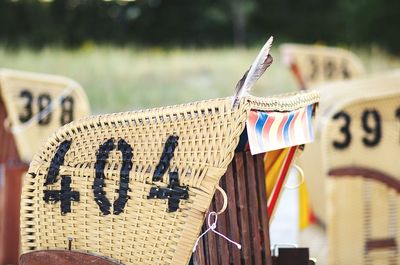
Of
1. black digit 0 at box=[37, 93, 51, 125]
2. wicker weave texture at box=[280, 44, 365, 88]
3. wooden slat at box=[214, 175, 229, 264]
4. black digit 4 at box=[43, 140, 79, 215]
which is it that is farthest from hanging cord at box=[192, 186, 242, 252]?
wicker weave texture at box=[280, 44, 365, 88]

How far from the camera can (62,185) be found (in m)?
2.58

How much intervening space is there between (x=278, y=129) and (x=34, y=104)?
2.81m

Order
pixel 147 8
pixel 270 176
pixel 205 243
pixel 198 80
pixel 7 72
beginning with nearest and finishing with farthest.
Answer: pixel 205 243 → pixel 270 176 → pixel 7 72 → pixel 198 80 → pixel 147 8

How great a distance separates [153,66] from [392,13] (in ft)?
25.5

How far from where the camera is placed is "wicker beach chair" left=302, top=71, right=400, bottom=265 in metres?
4.43

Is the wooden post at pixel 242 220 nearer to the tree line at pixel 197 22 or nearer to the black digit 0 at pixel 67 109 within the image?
the black digit 0 at pixel 67 109

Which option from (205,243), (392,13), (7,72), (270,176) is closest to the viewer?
(205,243)

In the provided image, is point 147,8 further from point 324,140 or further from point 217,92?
point 324,140

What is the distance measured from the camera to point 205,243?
102 inches

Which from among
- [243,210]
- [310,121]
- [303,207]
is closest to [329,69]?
[303,207]

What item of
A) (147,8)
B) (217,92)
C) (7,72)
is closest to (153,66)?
(217,92)

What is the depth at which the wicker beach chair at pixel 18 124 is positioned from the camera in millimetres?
4883

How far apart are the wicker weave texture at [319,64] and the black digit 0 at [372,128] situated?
2972 mm

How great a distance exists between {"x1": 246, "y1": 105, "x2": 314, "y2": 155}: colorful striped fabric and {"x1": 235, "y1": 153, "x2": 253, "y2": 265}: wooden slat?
6.6 inches
